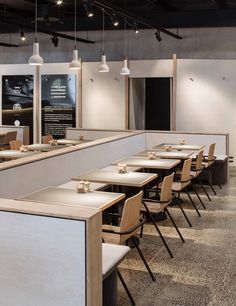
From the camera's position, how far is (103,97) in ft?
41.7

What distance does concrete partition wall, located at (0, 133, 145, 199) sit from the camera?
480 centimetres

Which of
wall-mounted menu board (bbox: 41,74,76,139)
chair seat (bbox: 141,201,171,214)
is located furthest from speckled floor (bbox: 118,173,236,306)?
wall-mounted menu board (bbox: 41,74,76,139)

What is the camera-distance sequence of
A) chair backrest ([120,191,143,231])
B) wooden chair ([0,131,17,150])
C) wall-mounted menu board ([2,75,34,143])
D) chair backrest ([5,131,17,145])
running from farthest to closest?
wall-mounted menu board ([2,75,34,143]), chair backrest ([5,131,17,145]), wooden chair ([0,131,17,150]), chair backrest ([120,191,143,231])

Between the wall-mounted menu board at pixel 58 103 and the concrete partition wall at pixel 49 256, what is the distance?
33.0 ft

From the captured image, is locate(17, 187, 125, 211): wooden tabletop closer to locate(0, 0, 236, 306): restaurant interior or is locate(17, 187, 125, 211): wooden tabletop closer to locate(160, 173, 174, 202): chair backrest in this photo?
locate(0, 0, 236, 306): restaurant interior

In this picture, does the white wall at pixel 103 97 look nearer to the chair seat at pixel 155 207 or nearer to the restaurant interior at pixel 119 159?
the restaurant interior at pixel 119 159

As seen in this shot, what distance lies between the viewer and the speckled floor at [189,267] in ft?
13.4

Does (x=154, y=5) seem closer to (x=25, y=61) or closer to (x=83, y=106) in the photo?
(x=83, y=106)

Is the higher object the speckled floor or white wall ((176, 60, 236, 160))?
white wall ((176, 60, 236, 160))

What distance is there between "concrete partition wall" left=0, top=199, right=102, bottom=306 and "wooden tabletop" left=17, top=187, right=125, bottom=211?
3.83 ft

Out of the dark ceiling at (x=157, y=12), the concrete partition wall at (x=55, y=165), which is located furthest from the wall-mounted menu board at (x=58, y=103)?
the concrete partition wall at (x=55, y=165)

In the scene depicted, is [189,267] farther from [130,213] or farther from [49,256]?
[49,256]

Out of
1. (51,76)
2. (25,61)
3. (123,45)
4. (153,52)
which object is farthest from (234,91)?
(25,61)

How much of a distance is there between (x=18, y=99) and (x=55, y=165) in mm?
8130
